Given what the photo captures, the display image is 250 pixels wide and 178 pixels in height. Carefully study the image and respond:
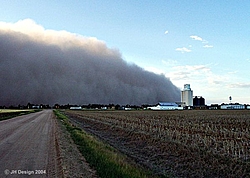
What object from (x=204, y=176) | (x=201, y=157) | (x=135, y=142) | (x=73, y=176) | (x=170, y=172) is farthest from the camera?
(x=135, y=142)

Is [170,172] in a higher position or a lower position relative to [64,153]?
lower

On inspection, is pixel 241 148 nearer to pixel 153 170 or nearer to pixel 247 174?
pixel 247 174

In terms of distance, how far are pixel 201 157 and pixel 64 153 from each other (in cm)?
759

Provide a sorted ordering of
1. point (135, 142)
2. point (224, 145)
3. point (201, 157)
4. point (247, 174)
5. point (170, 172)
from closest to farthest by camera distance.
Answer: point (247, 174) < point (170, 172) < point (201, 157) < point (224, 145) < point (135, 142)

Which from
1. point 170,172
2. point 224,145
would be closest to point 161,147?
point 224,145

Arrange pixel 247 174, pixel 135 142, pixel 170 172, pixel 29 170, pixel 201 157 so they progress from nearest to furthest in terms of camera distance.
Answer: pixel 29 170, pixel 247 174, pixel 170 172, pixel 201 157, pixel 135 142

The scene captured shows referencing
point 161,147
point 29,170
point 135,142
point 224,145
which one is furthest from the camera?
point 135,142

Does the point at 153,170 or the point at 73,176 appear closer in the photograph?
the point at 73,176

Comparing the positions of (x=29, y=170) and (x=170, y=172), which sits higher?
(x=29, y=170)

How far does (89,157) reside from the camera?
44.8ft

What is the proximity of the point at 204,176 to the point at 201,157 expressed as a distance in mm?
2345

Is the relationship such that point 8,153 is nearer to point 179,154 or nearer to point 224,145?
point 179,154

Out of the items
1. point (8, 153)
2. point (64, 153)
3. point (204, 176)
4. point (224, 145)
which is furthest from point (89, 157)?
point (224, 145)

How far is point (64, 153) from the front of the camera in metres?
14.1
